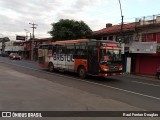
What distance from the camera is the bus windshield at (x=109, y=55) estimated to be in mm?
19828

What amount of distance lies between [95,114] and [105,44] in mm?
12056

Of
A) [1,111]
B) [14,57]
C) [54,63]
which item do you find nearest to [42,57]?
[54,63]

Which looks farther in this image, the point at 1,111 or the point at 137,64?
the point at 137,64

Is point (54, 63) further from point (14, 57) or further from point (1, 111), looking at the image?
point (14, 57)

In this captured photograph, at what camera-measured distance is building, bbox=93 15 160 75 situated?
32312 millimetres

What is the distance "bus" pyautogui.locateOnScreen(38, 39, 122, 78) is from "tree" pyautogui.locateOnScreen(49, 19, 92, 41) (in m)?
20.7

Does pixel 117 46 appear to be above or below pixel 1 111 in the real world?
above

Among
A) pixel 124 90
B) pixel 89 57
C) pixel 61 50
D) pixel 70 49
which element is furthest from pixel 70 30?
pixel 124 90

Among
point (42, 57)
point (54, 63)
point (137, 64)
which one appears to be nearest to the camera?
point (54, 63)

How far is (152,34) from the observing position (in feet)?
109

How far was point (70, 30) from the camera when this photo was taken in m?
46.9

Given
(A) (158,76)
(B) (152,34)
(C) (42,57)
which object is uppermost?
(B) (152,34)

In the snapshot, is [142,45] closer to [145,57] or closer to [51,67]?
[145,57]

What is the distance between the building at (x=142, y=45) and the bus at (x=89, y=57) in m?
11.9
